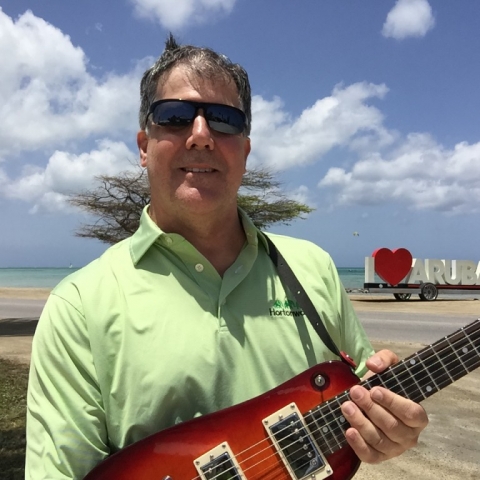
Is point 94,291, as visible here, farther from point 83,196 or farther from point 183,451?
point 83,196

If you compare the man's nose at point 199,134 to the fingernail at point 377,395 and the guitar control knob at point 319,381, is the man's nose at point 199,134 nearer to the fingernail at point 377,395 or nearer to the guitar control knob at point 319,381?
the guitar control knob at point 319,381

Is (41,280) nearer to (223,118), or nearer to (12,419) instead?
(12,419)

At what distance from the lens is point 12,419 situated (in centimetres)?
573

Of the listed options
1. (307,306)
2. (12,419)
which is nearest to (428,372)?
(307,306)

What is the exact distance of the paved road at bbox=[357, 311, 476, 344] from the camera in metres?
12.3

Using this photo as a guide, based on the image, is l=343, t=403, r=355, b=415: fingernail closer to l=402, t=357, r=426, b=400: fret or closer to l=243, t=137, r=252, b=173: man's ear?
l=402, t=357, r=426, b=400: fret

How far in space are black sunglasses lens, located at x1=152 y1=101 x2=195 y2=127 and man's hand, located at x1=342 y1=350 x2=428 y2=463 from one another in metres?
1.21

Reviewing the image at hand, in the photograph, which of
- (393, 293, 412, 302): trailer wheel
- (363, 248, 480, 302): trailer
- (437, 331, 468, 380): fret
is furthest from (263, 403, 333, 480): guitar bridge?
(393, 293, 412, 302): trailer wheel

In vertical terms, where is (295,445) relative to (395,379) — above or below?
below

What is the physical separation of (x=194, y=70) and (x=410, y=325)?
13934 mm

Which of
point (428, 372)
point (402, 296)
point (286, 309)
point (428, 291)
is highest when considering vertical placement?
point (286, 309)

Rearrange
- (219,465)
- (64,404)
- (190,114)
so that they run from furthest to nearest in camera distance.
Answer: (190,114) → (219,465) → (64,404)

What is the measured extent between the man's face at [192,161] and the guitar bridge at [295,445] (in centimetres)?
83

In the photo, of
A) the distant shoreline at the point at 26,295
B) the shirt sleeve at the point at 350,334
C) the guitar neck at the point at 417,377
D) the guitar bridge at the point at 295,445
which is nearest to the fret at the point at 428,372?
the guitar neck at the point at 417,377
